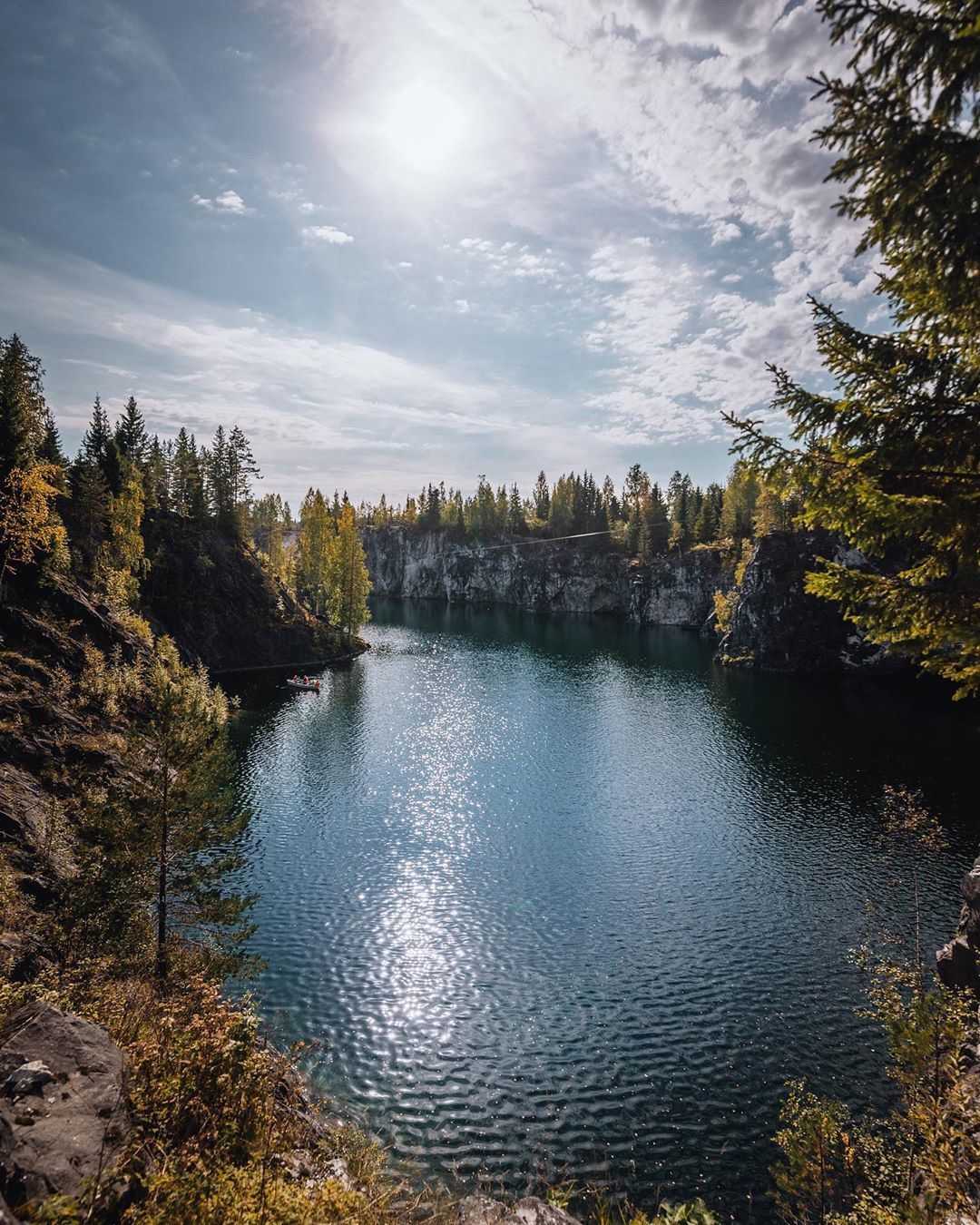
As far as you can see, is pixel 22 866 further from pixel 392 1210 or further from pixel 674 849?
pixel 674 849

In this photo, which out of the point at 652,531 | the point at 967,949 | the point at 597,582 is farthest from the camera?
the point at 597,582

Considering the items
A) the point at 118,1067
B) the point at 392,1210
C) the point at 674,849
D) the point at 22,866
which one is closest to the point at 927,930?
the point at 674,849

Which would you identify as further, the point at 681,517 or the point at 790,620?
the point at 681,517

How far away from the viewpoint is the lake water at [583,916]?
18656 millimetres

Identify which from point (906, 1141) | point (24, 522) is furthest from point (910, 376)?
point (24, 522)

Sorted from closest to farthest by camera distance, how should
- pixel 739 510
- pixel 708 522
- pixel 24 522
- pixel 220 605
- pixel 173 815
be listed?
1. pixel 173 815
2. pixel 24 522
3. pixel 220 605
4. pixel 739 510
5. pixel 708 522

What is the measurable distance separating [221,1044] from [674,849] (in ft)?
101

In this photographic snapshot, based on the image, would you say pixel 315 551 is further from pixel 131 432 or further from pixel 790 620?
pixel 790 620

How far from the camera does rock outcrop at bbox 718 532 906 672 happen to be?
90.1m

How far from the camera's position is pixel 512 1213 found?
12617mm

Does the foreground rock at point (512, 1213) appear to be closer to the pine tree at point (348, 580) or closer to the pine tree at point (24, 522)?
the pine tree at point (24, 522)

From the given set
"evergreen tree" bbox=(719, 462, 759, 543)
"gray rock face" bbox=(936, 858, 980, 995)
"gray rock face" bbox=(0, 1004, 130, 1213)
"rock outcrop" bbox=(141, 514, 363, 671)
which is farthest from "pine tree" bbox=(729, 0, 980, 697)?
"evergreen tree" bbox=(719, 462, 759, 543)

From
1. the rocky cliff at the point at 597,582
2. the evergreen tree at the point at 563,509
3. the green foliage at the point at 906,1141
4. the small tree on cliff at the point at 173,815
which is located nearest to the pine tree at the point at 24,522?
the small tree on cliff at the point at 173,815

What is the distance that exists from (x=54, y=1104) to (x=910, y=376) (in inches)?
651
